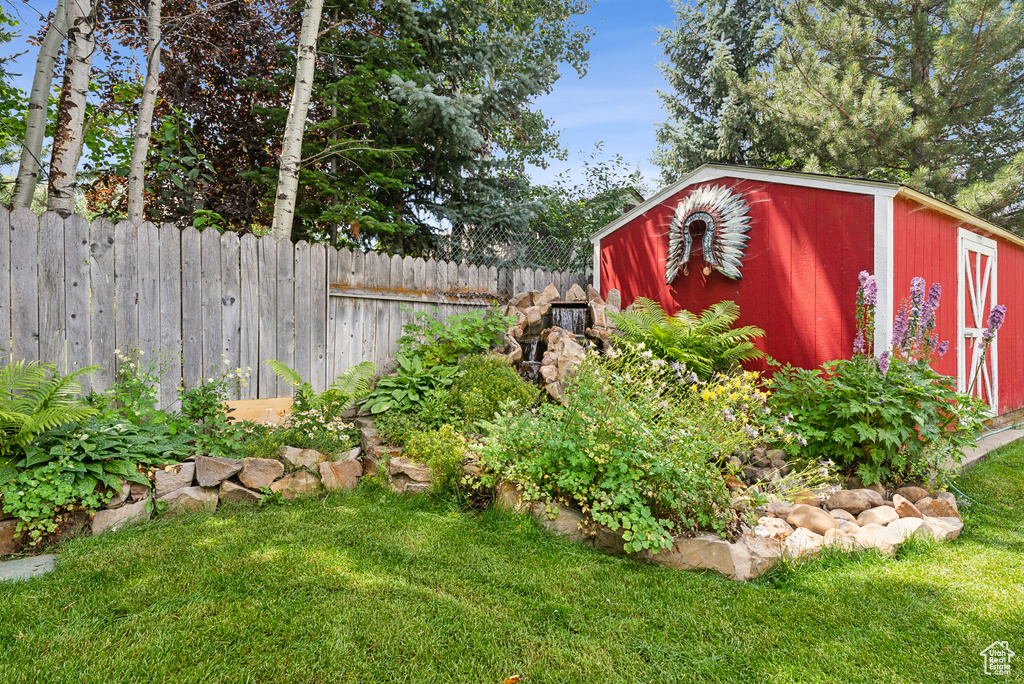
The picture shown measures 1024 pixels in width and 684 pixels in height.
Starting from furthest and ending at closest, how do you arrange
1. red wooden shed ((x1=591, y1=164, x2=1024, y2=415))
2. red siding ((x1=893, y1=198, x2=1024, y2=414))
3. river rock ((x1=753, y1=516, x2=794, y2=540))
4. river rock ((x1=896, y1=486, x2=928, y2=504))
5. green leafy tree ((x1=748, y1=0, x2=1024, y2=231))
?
1. green leafy tree ((x1=748, y1=0, x2=1024, y2=231))
2. red siding ((x1=893, y1=198, x2=1024, y2=414))
3. red wooden shed ((x1=591, y1=164, x2=1024, y2=415))
4. river rock ((x1=896, y1=486, x2=928, y2=504))
5. river rock ((x1=753, y1=516, x2=794, y2=540))

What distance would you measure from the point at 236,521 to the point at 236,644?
137 centimetres

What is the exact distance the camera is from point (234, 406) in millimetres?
4316

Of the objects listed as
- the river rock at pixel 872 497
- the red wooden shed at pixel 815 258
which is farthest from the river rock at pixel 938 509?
the red wooden shed at pixel 815 258

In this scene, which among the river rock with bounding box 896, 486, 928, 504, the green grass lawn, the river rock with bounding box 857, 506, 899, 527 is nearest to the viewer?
the green grass lawn

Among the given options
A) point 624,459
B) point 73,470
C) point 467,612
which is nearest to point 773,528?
point 624,459

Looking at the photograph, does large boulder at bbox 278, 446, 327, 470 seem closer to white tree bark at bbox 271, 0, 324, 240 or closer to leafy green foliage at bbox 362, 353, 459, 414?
leafy green foliage at bbox 362, 353, 459, 414

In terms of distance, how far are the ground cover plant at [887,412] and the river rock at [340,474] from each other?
3.38 meters

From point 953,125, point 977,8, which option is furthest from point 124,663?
point 953,125

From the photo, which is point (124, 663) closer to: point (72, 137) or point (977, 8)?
point (72, 137)

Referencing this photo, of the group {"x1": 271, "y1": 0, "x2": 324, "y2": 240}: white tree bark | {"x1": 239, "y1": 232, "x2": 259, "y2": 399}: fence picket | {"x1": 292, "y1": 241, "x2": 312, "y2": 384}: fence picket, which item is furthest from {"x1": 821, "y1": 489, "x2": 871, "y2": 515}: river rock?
{"x1": 271, "y1": 0, "x2": 324, "y2": 240}: white tree bark

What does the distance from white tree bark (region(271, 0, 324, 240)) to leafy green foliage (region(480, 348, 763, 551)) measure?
393 cm

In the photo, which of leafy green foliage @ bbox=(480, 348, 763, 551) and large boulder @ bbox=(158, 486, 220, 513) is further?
large boulder @ bbox=(158, 486, 220, 513)

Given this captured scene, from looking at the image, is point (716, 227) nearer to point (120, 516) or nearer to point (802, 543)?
point (802, 543)

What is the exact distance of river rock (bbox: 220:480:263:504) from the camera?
3.27 meters
